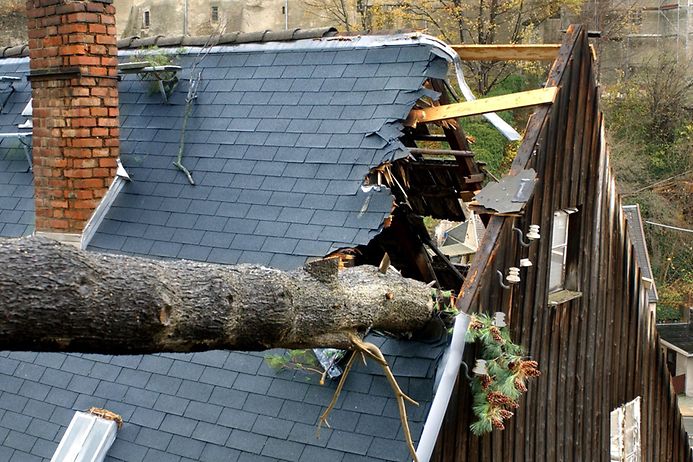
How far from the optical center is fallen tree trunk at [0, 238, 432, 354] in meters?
2.74

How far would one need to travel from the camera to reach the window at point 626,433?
9.18 metres

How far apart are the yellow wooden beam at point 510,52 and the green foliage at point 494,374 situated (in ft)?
10.5

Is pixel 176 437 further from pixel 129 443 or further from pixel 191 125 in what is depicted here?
pixel 191 125

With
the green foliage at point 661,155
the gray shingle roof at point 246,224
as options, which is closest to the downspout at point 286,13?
the green foliage at point 661,155

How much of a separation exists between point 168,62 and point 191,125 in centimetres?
104

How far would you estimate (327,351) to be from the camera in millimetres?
5969

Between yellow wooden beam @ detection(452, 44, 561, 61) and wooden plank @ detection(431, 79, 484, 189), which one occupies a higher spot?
yellow wooden beam @ detection(452, 44, 561, 61)

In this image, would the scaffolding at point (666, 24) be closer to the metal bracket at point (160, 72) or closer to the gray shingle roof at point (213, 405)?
the metal bracket at point (160, 72)

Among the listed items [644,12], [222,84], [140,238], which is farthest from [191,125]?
[644,12]

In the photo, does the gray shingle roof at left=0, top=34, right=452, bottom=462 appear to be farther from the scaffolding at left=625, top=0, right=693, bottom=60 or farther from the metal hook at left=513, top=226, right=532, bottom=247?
the scaffolding at left=625, top=0, right=693, bottom=60

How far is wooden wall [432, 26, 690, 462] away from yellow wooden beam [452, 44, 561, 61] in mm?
386

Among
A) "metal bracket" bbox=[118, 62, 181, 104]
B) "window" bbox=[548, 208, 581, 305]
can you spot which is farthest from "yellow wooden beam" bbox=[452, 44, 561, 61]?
"metal bracket" bbox=[118, 62, 181, 104]

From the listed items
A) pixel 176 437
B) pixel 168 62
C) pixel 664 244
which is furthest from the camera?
pixel 664 244

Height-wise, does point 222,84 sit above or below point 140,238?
above
